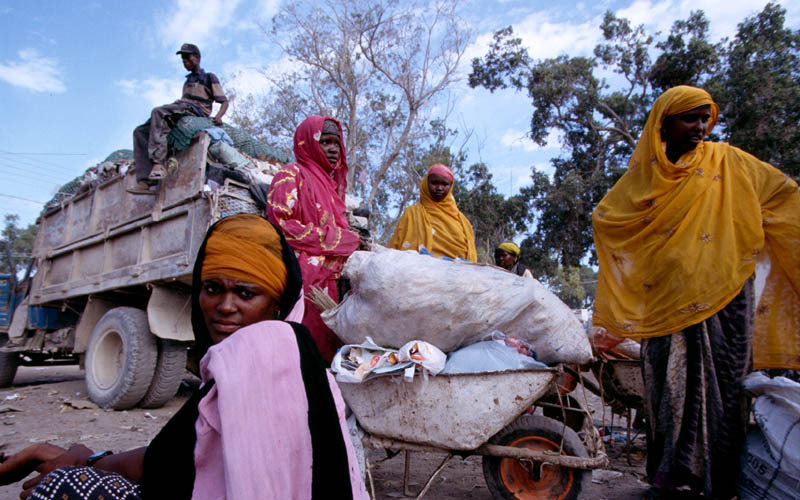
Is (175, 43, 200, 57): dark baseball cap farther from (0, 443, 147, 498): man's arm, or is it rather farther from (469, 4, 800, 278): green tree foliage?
(469, 4, 800, 278): green tree foliage

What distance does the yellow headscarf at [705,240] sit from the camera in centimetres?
233

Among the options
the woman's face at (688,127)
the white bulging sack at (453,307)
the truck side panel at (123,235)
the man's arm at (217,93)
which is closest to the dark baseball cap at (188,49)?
the man's arm at (217,93)

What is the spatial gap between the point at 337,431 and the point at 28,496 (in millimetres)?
756

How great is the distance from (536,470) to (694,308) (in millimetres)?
1151

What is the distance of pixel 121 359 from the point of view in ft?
16.9

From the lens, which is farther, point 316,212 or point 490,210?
Answer: point 490,210

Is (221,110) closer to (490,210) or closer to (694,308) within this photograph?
(694,308)

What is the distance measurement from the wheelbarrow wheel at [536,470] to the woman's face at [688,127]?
5.46ft

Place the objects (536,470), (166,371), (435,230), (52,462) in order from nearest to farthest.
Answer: (52,462) → (536,470) → (435,230) → (166,371)

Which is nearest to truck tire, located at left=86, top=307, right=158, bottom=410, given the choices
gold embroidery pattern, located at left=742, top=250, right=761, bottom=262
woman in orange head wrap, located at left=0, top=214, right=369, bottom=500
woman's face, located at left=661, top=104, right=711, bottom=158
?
woman in orange head wrap, located at left=0, top=214, right=369, bottom=500

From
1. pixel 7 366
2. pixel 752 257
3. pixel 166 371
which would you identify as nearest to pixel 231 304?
pixel 752 257

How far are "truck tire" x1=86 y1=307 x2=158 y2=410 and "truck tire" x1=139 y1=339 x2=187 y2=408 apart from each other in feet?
0.30

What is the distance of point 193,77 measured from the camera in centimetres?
578

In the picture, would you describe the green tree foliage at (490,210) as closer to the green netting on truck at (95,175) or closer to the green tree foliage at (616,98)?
the green tree foliage at (616,98)
